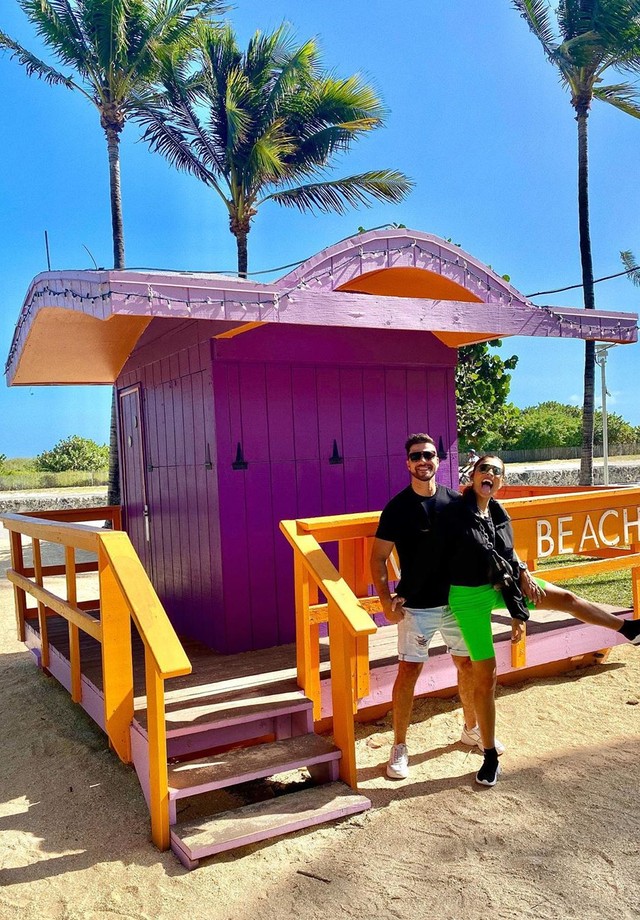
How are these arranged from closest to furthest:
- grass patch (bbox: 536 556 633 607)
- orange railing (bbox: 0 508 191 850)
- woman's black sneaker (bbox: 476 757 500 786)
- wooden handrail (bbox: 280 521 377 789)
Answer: orange railing (bbox: 0 508 191 850)
wooden handrail (bbox: 280 521 377 789)
woman's black sneaker (bbox: 476 757 500 786)
grass patch (bbox: 536 556 633 607)

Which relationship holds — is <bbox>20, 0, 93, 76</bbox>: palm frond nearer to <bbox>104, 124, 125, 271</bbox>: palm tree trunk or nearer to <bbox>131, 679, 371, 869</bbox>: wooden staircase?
<bbox>104, 124, 125, 271</bbox>: palm tree trunk

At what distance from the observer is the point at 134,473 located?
7.33m

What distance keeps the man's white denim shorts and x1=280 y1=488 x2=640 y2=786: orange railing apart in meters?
0.25

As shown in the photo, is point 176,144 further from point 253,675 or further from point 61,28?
point 253,675

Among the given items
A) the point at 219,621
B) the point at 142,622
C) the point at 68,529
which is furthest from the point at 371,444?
the point at 142,622

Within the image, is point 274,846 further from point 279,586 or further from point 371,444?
point 371,444

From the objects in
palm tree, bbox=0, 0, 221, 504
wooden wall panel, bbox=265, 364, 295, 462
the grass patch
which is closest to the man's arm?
wooden wall panel, bbox=265, 364, 295, 462

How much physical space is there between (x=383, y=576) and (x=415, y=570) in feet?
0.56

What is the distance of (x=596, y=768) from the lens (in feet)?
14.2

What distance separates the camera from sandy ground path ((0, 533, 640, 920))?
310cm

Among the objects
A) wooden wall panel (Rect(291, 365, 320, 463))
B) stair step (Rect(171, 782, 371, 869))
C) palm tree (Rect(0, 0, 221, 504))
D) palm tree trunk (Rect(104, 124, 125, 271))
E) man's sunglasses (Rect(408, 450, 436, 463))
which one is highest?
palm tree (Rect(0, 0, 221, 504))

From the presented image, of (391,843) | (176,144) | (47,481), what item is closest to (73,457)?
(47,481)

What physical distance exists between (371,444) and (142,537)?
2.49m

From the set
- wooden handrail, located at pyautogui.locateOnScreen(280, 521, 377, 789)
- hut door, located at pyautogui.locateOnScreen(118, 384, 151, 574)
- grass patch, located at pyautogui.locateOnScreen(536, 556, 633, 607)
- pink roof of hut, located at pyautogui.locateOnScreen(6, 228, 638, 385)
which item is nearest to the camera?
wooden handrail, located at pyautogui.locateOnScreen(280, 521, 377, 789)
